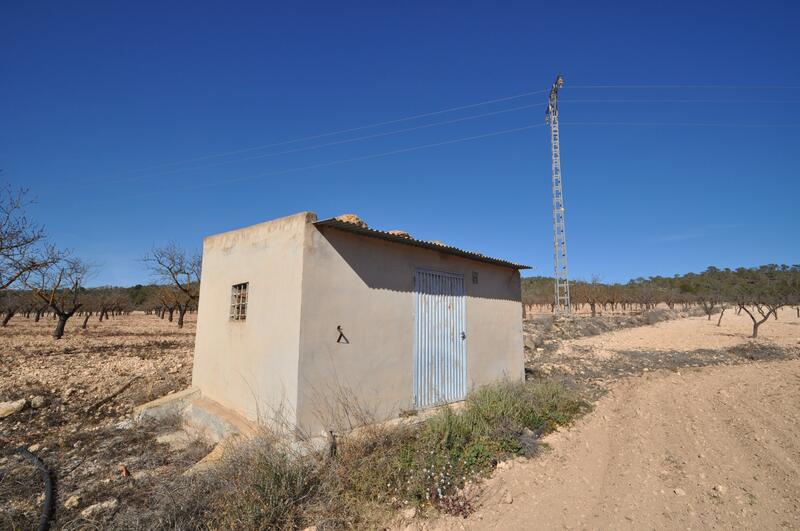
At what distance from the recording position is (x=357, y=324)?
6.10 meters

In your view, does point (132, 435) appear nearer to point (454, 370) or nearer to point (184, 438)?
point (184, 438)

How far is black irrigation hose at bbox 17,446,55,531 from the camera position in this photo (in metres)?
4.01

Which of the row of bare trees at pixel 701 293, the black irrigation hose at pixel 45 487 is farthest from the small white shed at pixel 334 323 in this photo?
the row of bare trees at pixel 701 293

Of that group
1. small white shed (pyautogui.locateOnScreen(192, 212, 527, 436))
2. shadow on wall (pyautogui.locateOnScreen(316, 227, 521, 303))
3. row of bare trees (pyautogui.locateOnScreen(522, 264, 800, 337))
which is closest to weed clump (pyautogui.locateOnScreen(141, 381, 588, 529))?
small white shed (pyautogui.locateOnScreen(192, 212, 527, 436))

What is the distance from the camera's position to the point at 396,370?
6602 millimetres

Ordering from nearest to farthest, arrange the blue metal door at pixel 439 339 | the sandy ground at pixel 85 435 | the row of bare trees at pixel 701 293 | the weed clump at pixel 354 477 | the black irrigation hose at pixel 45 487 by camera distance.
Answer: the weed clump at pixel 354 477, the black irrigation hose at pixel 45 487, the sandy ground at pixel 85 435, the blue metal door at pixel 439 339, the row of bare trees at pixel 701 293

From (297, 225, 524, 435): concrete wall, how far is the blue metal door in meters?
0.17

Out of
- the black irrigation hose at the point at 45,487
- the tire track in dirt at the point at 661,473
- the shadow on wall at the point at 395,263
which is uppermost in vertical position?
the shadow on wall at the point at 395,263

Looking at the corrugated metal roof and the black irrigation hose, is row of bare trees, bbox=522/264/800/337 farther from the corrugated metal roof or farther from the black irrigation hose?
the black irrigation hose

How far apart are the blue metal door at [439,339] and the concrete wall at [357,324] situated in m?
0.17

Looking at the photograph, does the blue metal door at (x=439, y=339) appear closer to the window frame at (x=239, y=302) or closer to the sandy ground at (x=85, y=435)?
the window frame at (x=239, y=302)

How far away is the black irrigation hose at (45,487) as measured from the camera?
158 inches

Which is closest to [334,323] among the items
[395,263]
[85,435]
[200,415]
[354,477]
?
[395,263]

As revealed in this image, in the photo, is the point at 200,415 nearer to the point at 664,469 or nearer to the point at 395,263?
the point at 395,263
